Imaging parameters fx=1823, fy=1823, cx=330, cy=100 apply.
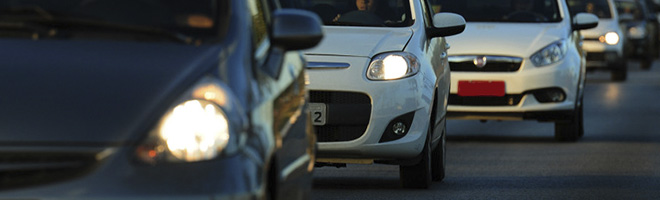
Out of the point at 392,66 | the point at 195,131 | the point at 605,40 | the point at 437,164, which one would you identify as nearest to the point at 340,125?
the point at 392,66

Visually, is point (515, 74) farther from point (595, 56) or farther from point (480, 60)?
point (595, 56)

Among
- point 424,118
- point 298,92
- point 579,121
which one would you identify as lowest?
point 579,121

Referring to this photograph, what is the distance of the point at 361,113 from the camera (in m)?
10.6

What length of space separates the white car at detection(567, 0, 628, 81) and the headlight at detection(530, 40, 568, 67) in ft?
41.9

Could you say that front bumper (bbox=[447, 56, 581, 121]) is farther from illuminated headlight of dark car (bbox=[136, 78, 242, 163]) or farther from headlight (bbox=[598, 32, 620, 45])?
headlight (bbox=[598, 32, 620, 45])

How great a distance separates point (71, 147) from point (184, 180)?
0.36 m

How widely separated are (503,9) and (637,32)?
21.0 m

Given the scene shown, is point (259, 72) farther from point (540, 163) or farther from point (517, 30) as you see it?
point (517, 30)

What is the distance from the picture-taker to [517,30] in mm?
16156

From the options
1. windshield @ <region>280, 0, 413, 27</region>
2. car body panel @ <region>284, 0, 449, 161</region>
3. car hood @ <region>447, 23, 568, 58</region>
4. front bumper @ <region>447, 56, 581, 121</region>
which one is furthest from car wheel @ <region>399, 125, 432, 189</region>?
car hood @ <region>447, 23, 568, 58</region>

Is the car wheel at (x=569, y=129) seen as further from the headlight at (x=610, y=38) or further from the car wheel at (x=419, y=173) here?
the headlight at (x=610, y=38)

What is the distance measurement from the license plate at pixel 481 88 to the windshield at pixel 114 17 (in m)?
9.69

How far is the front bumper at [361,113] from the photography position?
10.5 metres

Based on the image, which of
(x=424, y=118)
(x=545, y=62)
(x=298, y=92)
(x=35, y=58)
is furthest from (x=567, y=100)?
(x=35, y=58)
